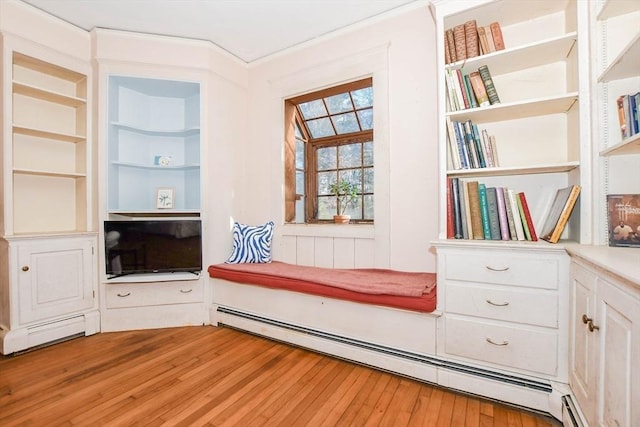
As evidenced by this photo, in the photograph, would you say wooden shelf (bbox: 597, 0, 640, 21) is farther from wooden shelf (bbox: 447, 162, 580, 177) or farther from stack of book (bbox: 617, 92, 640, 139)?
wooden shelf (bbox: 447, 162, 580, 177)

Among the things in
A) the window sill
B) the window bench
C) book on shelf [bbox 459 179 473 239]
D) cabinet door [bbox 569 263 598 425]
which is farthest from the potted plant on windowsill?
cabinet door [bbox 569 263 598 425]

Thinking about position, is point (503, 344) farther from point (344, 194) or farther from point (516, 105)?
point (344, 194)

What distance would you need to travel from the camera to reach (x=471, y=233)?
1750 millimetres

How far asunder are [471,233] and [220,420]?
1666 mm

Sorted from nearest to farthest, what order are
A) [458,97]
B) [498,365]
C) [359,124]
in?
[498,365]
[458,97]
[359,124]

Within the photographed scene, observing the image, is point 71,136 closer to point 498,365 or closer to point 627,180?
point 498,365

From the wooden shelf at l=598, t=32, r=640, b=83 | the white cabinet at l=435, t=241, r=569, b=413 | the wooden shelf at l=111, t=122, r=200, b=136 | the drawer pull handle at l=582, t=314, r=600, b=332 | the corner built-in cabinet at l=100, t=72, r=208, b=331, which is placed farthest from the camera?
the wooden shelf at l=111, t=122, r=200, b=136

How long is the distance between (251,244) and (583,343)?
2373 millimetres

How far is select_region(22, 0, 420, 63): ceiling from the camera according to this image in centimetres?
225

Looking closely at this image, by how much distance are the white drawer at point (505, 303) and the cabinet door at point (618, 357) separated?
41 cm

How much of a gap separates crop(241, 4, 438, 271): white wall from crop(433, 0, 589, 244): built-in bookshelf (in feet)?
1.13

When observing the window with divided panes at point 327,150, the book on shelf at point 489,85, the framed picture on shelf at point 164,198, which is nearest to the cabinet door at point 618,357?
the book on shelf at point 489,85

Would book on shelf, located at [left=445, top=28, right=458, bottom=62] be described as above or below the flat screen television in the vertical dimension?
above

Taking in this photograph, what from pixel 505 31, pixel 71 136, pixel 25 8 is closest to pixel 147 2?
pixel 25 8
